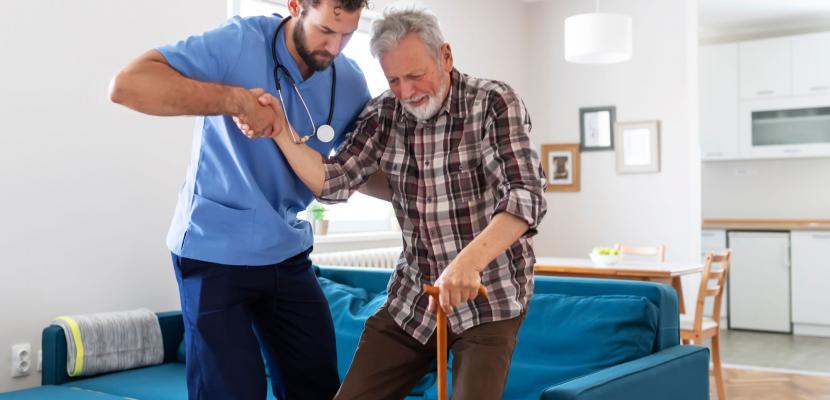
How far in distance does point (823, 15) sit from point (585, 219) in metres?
2.80

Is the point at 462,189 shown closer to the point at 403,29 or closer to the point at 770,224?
the point at 403,29

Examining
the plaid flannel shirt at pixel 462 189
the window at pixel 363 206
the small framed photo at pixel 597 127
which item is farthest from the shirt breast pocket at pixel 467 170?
the small framed photo at pixel 597 127

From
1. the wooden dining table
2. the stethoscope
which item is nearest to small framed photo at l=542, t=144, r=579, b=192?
the wooden dining table

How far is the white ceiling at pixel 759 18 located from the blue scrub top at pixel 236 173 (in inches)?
231

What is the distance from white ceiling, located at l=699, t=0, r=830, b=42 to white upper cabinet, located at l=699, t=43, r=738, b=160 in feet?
0.98

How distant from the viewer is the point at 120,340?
3.34m

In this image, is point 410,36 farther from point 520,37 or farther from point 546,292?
point 520,37

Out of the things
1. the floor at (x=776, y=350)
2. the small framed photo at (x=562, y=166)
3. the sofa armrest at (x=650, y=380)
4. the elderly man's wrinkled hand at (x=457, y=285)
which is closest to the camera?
the elderly man's wrinkled hand at (x=457, y=285)

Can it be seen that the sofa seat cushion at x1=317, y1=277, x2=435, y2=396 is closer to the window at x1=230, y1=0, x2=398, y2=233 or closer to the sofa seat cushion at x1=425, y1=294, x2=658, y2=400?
the sofa seat cushion at x1=425, y1=294, x2=658, y2=400

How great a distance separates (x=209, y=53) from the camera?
Answer: 1.76m

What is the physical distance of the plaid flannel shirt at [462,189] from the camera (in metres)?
1.67

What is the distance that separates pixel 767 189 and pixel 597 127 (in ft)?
6.39

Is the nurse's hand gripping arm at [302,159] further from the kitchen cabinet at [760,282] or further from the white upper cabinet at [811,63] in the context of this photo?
the white upper cabinet at [811,63]

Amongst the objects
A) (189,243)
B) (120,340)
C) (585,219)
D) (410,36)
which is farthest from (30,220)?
(585,219)
